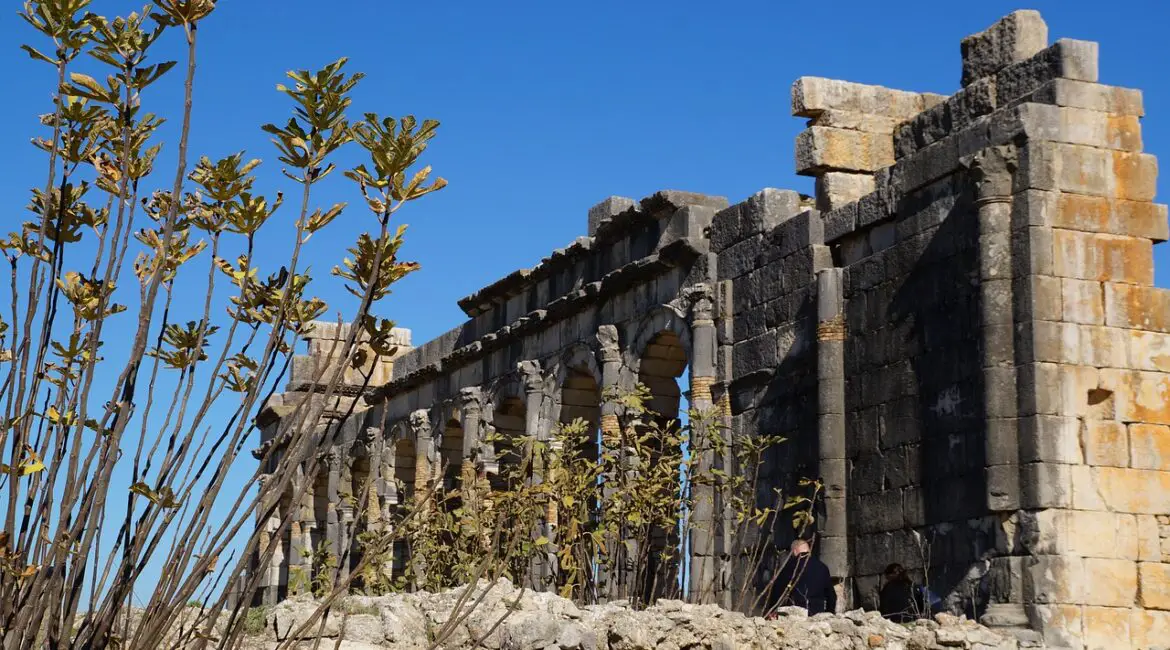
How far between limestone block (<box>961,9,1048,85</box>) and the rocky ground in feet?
14.3

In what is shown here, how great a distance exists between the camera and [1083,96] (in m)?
11.9

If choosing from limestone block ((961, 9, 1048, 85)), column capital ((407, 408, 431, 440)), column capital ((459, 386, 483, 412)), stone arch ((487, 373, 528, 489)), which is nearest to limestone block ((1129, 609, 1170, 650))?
limestone block ((961, 9, 1048, 85))

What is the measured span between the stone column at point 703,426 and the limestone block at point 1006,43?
369 cm

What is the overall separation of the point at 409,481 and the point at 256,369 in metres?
20.7

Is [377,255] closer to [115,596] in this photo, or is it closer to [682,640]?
[115,596]

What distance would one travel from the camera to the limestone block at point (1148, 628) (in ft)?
37.0

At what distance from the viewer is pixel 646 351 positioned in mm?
17484

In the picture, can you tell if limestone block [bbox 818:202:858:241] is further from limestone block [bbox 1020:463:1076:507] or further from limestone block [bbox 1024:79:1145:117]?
limestone block [bbox 1020:463:1076:507]

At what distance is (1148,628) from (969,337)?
90.7 inches

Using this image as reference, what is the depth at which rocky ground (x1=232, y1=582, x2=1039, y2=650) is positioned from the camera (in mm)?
8820

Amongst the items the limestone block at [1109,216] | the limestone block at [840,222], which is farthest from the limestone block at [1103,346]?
the limestone block at [840,222]

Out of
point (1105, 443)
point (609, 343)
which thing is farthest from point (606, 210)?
point (1105, 443)

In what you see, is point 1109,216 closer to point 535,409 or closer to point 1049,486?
point 1049,486

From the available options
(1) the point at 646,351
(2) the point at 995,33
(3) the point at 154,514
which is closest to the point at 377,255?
(3) the point at 154,514
